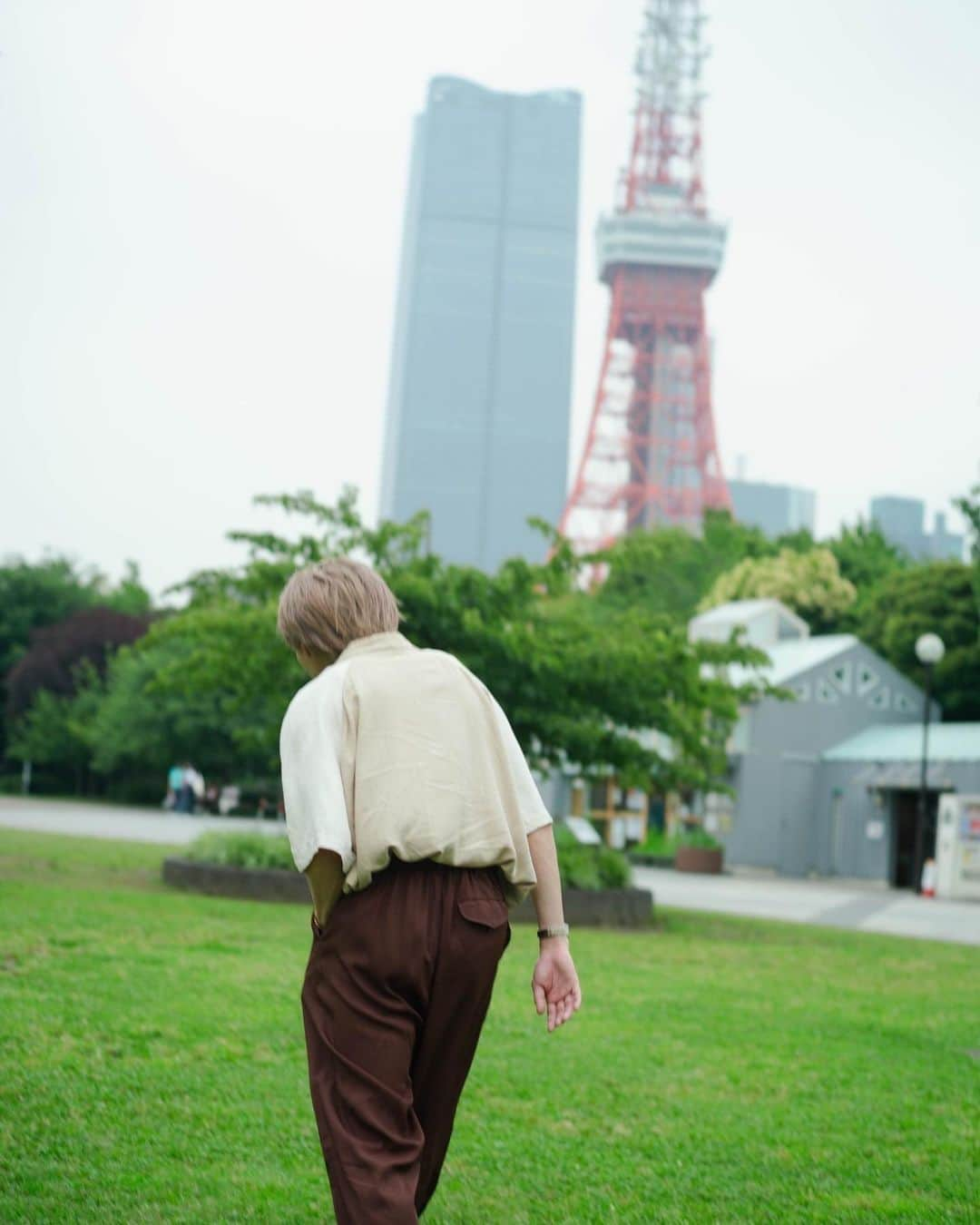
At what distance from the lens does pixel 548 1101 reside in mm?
5754

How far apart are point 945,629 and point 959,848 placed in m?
15.5

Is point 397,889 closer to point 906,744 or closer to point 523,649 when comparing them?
point 523,649

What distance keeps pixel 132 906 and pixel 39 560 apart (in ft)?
174

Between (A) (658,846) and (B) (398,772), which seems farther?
(A) (658,846)

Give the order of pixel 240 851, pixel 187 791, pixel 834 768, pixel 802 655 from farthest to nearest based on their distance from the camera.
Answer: pixel 187 791, pixel 802 655, pixel 834 768, pixel 240 851

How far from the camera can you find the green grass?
4.34 m

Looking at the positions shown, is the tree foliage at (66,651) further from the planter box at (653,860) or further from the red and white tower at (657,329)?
the red and white tower at (657,329)

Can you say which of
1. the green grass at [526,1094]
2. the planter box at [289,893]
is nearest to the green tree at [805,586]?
the planter box at [289,893]

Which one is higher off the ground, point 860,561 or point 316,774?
point 860,561

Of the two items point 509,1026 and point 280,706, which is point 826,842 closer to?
point 280,706

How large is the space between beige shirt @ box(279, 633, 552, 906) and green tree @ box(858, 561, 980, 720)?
4025cm

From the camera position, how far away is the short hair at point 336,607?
3271mm

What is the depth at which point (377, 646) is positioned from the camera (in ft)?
10.6

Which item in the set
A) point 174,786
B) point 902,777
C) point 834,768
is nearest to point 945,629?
point 834,768
